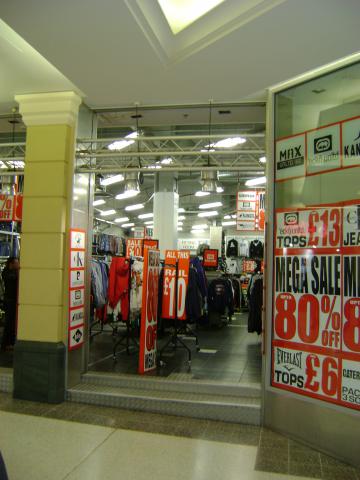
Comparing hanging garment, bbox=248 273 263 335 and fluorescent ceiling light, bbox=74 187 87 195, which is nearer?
fluorescent ceiling light, bbox=74 187 87 195

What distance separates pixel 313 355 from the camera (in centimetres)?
378

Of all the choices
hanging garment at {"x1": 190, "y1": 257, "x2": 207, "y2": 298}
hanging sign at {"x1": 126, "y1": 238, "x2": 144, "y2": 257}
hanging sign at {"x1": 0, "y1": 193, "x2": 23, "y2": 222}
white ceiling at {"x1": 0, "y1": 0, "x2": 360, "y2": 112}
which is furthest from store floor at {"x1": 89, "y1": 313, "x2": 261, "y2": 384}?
white ceiling at {"x1": 0, "y1": 0, "x2": 360, "y2": 112}

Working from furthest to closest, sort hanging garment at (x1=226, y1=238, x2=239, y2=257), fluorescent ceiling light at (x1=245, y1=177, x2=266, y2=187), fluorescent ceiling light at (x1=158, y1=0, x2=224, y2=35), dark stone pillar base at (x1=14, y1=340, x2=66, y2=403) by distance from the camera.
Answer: hanging garment at (x1=226, y1=238, x2=239, y2=257) < fluorescent ceiling light at (x1=245, y1=177, x2=266, y2=187) < dark stone pillar base at (x1=14, y1=340, x2=66, y2=403) < fluorescent ceiling light at (x1=158, y1=0, x2=224, y2=35)

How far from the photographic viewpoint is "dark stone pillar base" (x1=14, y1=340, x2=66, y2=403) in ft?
15.2

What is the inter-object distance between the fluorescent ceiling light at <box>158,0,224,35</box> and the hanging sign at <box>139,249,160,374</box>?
2638mm

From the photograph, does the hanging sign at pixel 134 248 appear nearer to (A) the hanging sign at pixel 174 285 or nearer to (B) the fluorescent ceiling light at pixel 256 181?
(A) the hanging sign at pixel 174 285

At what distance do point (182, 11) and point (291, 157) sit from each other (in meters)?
1.70

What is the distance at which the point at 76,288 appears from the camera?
194 inches

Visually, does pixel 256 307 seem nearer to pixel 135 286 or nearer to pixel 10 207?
pixel 135 286

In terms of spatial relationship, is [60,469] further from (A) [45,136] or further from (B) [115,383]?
(A) [45,136]

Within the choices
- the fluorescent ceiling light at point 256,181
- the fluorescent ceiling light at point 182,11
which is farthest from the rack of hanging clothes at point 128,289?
the fluorescent ceiling light at point 256,181

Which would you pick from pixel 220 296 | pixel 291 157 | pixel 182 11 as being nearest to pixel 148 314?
pixel 291 157

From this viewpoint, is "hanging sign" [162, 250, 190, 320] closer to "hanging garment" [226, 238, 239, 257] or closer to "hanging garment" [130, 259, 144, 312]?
"hanging garment" [130, 259, 144, 312]

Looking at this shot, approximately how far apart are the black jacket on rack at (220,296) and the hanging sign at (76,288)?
4.05 meters
